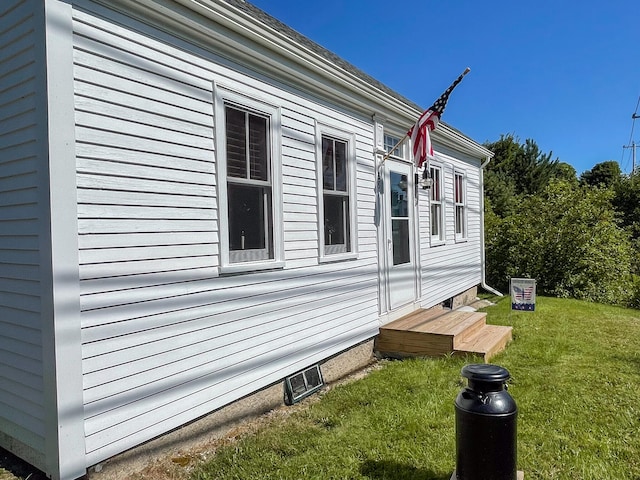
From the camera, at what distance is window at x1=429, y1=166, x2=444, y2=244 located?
27.8 feet

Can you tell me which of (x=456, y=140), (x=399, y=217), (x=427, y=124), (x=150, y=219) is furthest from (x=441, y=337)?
(x=456, y=140)

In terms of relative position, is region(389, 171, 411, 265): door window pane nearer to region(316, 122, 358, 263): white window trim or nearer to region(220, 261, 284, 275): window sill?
region(316, 122, 358, 263): white window trim

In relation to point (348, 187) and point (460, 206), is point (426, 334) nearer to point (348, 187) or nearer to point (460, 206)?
point (348, 187)

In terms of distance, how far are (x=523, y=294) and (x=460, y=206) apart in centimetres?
427

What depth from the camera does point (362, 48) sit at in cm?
1284

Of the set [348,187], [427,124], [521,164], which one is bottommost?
[348,187]

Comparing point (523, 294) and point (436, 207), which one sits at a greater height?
point (436, 207)

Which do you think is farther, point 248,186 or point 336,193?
point 336,193

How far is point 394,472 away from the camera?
117 inches

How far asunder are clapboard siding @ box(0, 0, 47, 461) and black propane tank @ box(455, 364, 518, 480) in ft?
8.68

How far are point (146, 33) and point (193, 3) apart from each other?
1.46 feet

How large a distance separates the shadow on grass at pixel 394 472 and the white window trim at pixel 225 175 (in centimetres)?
Result: 190

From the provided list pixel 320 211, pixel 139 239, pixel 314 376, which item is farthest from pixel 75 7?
pixel 314 376

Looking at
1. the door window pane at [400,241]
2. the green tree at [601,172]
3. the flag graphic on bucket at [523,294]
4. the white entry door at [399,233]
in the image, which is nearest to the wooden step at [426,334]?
the white entry door at [399,233]
